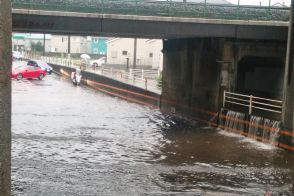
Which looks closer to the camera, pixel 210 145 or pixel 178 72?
pixel 210 145

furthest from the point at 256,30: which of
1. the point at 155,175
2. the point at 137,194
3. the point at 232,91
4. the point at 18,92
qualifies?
the point at 18,92

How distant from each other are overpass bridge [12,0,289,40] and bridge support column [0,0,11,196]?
63.9ft

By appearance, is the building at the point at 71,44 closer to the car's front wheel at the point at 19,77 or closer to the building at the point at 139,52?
the building at the point at 139,52

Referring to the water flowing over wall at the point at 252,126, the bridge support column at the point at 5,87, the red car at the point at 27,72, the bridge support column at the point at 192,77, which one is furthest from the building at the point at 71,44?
the bridge support column at the point at 5,87

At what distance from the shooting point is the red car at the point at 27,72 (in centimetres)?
5330

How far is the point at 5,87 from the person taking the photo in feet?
10.7

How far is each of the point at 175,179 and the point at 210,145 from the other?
636 centimetres

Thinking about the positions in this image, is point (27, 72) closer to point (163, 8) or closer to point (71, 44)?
point (163, 8)

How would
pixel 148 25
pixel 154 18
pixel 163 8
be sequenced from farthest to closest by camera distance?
pixel 163 8
pixel 148 25
pixel 154 18

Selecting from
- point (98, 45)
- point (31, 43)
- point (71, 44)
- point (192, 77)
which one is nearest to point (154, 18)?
point (192, 77)

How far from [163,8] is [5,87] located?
69.2 ft

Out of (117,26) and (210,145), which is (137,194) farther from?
(117,26)

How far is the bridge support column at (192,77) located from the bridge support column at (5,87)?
21625 millimetres

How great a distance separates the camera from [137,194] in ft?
36.4
